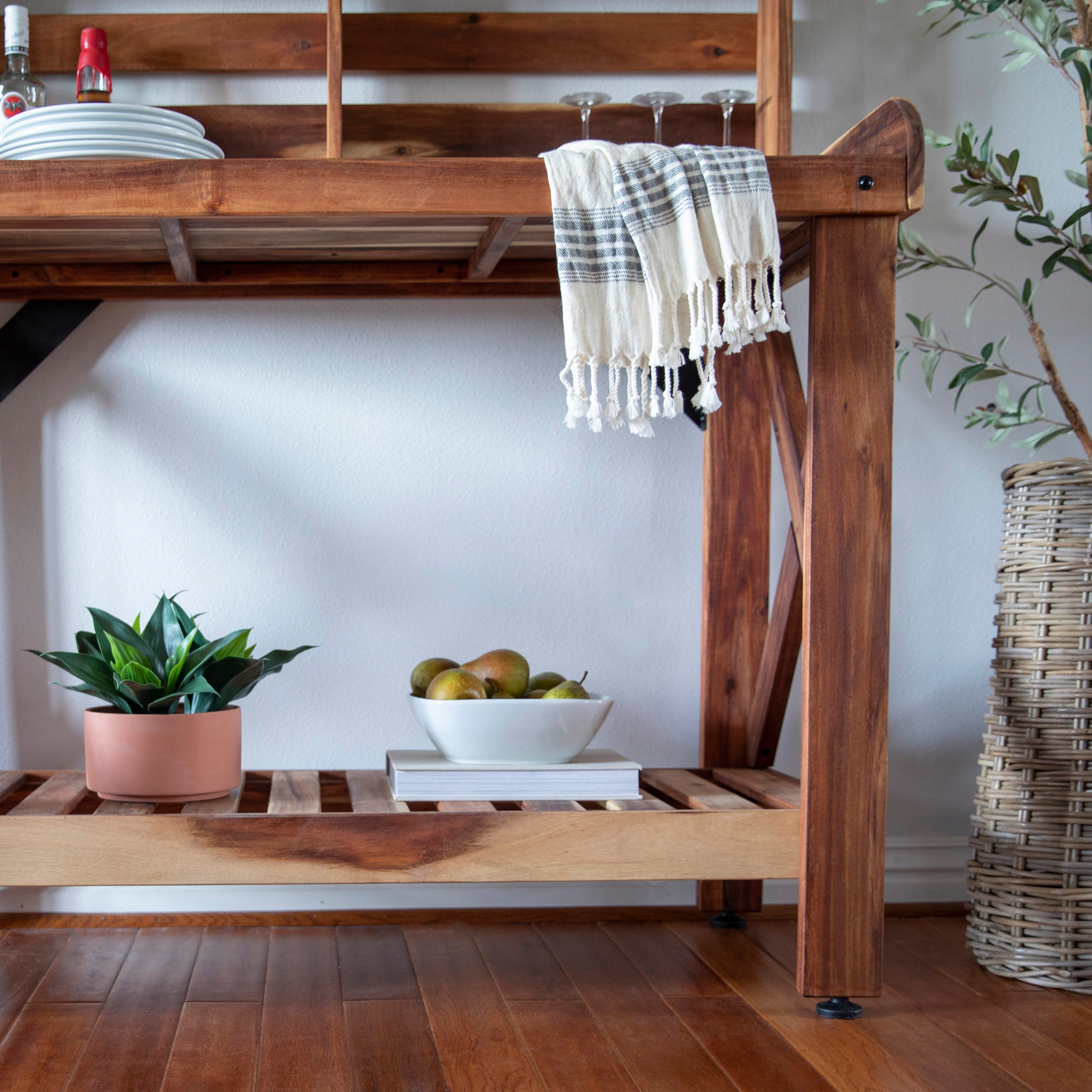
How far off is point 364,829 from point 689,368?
2.89ft

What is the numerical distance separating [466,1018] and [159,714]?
1.64 feet

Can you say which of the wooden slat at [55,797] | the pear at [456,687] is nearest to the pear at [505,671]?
the pear at [456,687]

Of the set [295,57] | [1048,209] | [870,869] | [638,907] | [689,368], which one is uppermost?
[295,57]

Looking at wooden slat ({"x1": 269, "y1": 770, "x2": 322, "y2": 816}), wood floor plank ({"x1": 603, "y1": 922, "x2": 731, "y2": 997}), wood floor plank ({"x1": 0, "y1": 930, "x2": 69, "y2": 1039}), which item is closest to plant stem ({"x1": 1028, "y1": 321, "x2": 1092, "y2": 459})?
wood floor plank ({"x1": 603, "y1": 922, "x2": 731, "y2": 997})

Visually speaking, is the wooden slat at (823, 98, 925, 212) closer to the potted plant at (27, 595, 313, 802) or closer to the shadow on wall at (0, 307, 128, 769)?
the potted plant at (27, 595, 313, 802)

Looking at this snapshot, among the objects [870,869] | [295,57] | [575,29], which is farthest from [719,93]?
[870,869]

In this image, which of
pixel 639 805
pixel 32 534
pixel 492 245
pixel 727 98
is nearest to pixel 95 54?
pixel 492 245

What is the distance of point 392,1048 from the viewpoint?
4.00ft

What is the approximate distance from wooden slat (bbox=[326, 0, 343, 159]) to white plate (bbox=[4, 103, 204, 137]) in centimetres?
26

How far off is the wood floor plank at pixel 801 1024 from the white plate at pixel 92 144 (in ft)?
3.80

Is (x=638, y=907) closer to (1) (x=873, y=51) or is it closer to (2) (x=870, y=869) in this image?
(2) (x=870, y=869)

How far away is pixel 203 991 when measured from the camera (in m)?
1.40

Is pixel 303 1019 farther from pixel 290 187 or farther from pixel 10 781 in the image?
pixel 290 187

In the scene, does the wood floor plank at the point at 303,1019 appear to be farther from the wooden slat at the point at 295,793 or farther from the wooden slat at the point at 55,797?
the wooden slat at the point at 55,797
